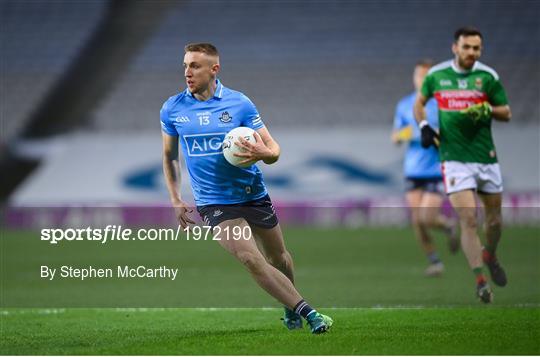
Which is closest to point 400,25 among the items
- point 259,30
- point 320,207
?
point 259,30

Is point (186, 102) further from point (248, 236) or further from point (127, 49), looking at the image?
point (127, 49)

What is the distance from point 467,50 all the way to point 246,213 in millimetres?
3098

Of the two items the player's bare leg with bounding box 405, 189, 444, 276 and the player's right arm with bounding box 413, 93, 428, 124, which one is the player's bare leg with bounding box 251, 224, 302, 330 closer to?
the player's right arm with bounding box 413, 93, 428, 124

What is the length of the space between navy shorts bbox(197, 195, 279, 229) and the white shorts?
2548 millimetres

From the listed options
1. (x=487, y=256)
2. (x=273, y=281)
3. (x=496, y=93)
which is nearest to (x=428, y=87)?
(x=496, y=93)

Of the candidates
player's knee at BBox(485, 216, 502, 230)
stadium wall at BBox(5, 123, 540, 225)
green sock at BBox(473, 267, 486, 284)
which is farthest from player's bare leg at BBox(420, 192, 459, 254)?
stadium wall at BBox(5, 123, 540, 225)

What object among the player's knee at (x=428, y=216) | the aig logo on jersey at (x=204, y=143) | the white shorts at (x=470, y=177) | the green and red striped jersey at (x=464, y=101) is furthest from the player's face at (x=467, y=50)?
the player's knee at (x=428, y=216)

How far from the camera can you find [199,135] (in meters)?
7.88

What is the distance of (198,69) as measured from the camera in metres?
7.83

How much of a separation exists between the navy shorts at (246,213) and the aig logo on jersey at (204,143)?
0.40 m

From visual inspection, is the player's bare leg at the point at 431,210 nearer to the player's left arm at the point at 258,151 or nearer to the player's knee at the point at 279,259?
the player's knee at the point at 279,259

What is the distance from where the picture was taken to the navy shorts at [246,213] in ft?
25.7

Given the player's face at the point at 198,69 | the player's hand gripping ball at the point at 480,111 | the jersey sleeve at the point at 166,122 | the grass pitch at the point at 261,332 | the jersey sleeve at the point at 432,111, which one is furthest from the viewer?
the jersey sleeve at the point at 432,111

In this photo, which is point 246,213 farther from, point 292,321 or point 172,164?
point 292,321
